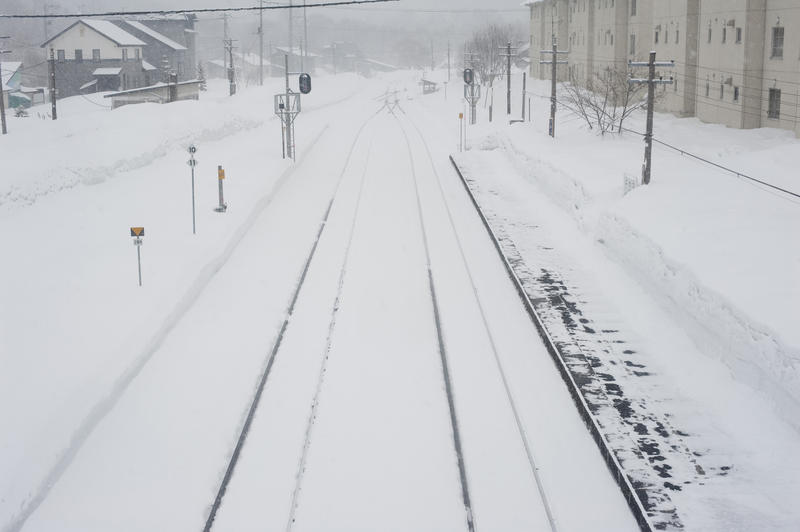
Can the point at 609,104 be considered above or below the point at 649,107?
above

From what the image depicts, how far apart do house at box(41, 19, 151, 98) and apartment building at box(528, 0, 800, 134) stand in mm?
43746

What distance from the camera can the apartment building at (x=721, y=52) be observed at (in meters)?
31.8

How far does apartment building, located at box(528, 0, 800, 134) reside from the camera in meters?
31.8

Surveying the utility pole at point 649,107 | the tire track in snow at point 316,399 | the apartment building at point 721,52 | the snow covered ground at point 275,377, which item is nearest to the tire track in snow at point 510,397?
the snow covered ground at point 275,377

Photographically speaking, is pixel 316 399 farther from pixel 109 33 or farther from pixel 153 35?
pixel 153 35

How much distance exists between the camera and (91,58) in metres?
74.4

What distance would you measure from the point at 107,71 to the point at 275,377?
2689 inches

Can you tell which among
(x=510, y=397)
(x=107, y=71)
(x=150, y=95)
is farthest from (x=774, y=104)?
(x=107, y=71)

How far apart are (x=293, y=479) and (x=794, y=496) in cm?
539

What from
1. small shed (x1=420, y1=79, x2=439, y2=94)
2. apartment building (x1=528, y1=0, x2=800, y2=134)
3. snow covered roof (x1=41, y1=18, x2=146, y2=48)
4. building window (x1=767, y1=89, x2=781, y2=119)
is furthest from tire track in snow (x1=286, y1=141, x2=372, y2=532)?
small shed (x1=420, y1=79, x2=439, y2=94)

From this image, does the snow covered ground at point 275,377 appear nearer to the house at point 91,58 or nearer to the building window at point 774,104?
the building window at point 774,104

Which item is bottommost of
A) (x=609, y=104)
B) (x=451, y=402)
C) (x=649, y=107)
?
(x=451, y=402)

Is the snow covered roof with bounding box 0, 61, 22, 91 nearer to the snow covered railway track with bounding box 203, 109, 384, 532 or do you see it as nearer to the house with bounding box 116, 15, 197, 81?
the house with bounding box 116, 15, 197, 81

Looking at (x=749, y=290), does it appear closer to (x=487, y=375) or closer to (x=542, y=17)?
(x=487, y=375)
